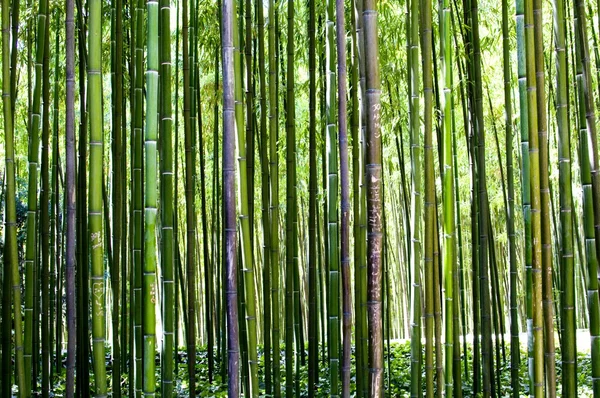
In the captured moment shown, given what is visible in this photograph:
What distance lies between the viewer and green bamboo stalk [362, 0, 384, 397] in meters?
1.68

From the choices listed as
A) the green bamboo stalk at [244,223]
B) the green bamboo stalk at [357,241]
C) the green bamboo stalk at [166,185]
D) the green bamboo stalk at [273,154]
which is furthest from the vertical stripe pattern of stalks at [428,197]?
the green bamboo stalk at [166,185]

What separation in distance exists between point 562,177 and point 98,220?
4.80ft

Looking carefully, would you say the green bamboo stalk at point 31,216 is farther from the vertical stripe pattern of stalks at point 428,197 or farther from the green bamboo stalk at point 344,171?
the vertical stripe pattern of stalks at point 428,197

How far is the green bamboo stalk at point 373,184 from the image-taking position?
1684 millimetres

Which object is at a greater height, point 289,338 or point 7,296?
point 7,296

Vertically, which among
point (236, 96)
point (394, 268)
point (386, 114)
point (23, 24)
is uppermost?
point (23, 24)

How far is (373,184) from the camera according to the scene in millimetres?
1703

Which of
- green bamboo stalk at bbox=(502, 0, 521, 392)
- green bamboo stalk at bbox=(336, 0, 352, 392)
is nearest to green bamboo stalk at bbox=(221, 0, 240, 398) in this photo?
green bamboo stalk at bbox=(336, 0, 352, 392)

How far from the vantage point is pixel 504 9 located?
9.46 feet

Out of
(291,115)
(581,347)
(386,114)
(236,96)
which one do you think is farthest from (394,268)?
(236,96)

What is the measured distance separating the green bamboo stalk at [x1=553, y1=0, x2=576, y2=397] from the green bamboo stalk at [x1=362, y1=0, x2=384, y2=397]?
2.58 feet

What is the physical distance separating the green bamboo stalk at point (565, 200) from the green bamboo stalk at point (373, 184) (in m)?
0.79

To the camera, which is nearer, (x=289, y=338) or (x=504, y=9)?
(x=504, y=9)

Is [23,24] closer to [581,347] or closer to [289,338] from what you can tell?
[289,338]
